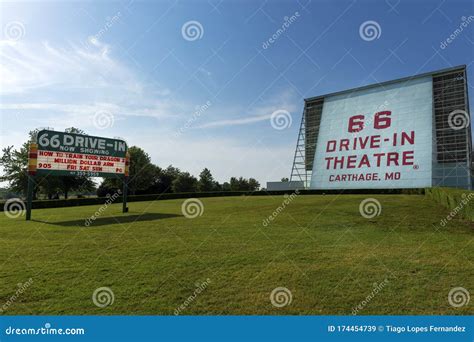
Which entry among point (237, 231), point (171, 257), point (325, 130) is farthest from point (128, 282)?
point (325, 130)

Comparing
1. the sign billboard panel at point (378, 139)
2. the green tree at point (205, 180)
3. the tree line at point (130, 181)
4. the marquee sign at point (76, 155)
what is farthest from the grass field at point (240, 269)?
the green tree at point (205, 180)

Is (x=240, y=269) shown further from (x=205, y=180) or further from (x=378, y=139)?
(x=205, y=180)

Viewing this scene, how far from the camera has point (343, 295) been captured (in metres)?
5.98

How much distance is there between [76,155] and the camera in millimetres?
19625

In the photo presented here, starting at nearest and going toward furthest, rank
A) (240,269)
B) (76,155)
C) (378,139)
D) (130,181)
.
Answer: (240,269) < (76,155) < (378,139) < (130,181)

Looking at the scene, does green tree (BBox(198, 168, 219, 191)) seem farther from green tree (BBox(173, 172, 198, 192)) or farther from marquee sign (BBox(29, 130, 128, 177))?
marquee sign (BBox(29, 130, 128, 177))

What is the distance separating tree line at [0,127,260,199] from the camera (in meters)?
54.2

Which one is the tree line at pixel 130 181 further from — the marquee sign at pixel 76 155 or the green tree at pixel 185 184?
the marquee sign at pixel 76 155

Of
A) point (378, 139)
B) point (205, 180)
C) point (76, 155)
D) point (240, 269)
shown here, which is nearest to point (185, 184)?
point (205, 180)

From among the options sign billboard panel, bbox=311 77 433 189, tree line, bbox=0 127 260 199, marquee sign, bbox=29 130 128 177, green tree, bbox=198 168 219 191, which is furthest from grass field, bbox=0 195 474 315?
green tree, bbox=198 168 219 191

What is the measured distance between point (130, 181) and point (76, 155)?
5142 cm

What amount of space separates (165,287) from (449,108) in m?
48.5

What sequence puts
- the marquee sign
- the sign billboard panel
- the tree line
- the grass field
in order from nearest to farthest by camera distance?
the grass field → the marquee sign → the sign billboard panel → the tree line

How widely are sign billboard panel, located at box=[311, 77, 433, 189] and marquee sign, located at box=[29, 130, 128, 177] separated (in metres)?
33.4
